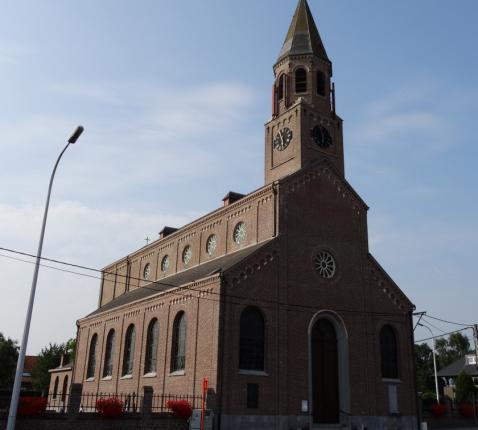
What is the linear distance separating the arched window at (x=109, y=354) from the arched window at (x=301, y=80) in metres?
21.6

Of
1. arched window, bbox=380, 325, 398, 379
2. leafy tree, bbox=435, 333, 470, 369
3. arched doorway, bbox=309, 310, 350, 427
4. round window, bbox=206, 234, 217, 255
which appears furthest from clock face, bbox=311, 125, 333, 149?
leafy tree, bbox=435, 333, 470, 369

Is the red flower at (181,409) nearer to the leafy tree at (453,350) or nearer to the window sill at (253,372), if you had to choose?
the window sill at (253,372)

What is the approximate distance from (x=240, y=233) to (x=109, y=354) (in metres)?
13.9

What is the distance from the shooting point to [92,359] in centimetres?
3934

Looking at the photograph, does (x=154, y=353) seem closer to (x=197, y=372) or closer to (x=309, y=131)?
(x=197, y=372)

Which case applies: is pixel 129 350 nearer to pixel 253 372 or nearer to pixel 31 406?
pixel 253 372

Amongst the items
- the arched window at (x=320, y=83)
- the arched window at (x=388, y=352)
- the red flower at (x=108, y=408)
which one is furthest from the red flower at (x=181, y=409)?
the arched window at (x=320, y=83)

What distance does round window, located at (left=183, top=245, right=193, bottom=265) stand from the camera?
3697cm

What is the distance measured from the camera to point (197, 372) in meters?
25.7

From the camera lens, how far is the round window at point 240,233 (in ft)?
104

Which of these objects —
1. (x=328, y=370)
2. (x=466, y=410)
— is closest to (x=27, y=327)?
(x=328, y=370)

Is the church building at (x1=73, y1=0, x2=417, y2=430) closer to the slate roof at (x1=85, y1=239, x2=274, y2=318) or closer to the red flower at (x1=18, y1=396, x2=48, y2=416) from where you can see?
the slate roof at (x1=85, y1=239, x2=274, y2=318)

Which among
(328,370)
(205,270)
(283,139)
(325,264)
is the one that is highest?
(283,139)

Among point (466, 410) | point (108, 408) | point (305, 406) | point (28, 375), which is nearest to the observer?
point (108, 408)
